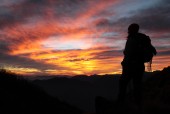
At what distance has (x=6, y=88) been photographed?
1273cm

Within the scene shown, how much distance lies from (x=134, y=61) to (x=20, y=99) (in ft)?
14.8

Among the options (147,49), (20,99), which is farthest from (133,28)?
(20,99)

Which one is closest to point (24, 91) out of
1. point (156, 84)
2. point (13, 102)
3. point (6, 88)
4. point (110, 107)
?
point (6, 88)

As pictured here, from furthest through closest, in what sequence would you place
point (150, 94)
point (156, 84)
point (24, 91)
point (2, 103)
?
1. point (156, 84)
2. point (150, 94)
3. point (24, 91)
4. point (2, 103)

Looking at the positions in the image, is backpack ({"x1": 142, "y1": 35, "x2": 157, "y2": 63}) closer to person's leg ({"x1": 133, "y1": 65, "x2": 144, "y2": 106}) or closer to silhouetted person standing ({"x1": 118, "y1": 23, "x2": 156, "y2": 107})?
silhouetted person standing ({"x1": 118, "y1": 23, "x2": 156, "y2": 107})

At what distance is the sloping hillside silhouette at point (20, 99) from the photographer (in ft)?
35.9

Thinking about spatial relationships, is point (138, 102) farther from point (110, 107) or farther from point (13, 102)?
point (13, 102)

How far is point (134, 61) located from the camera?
9867 mm

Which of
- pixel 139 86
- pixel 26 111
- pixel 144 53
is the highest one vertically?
pixel 144 53

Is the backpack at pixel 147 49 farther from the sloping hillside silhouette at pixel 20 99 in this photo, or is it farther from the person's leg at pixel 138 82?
the sloping hillside silhouette at pixel 20 99

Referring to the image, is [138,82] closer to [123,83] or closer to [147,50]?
[123,83]

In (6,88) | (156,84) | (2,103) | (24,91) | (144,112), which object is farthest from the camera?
(156,84)

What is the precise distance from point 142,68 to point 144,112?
1370 millimetres

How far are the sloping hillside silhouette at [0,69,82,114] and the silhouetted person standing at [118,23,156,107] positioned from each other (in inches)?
130
